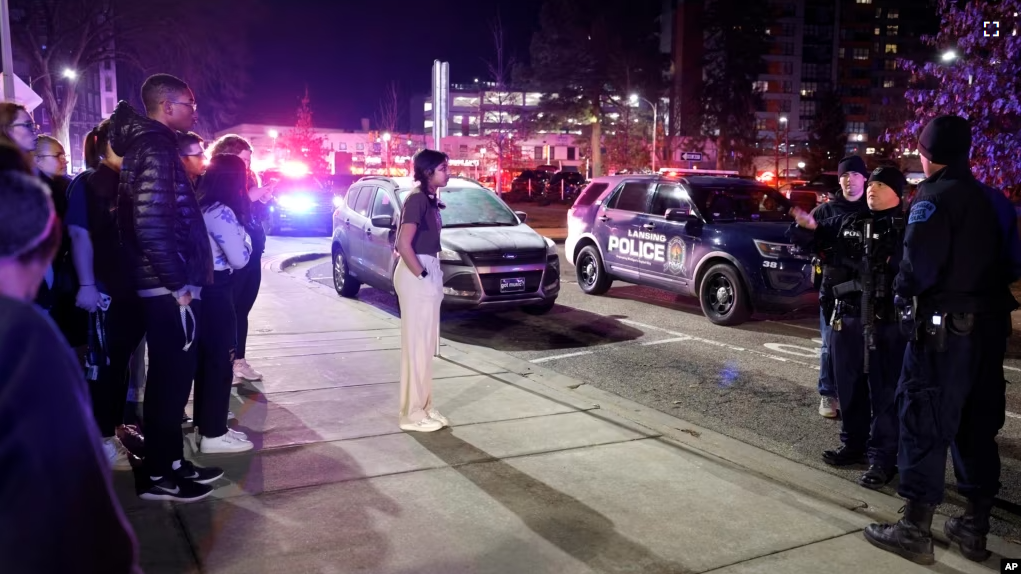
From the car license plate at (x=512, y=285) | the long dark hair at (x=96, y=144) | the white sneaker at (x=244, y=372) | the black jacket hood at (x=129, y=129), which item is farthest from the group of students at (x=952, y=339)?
the car license plate at (x=512, y=285)

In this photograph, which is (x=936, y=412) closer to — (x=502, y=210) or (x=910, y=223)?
(x=910, y=223)

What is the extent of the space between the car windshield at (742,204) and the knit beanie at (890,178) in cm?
530

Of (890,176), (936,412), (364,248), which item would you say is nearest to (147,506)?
(936,412)

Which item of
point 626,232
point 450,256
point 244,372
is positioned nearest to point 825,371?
point 244,372

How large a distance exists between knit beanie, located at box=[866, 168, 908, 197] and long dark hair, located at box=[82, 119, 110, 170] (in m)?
4.44

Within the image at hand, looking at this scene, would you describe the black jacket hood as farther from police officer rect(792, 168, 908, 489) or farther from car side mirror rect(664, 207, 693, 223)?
car side mirror rect(664, 207, 693, 223)

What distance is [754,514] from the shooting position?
4.21 m

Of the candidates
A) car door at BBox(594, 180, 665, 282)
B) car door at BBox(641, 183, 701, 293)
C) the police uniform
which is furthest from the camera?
car door at BBox(594, 180, 665, 282)

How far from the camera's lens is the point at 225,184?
545 centimetres

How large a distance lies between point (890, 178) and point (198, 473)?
4315mm

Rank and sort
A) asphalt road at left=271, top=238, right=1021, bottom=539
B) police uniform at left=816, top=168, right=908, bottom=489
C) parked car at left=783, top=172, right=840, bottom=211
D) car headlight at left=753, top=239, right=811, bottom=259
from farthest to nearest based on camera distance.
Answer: parked car at left=783, top=172, right=840, bottom=211, car headlight at left=753, top=239, right=811, bottom=259, asphalt road at left=271, top=238, right=1021, bottom=539, police uniform at left=816, top=168, right=908, bottom=489

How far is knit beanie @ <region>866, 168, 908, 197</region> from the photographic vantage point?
4.81 m

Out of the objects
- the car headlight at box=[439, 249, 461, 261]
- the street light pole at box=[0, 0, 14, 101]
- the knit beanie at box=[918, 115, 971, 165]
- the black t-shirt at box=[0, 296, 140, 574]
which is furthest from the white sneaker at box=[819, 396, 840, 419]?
the street light pole at box=[0, 0, 14, 101]

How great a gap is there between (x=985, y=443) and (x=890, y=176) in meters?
1.75
